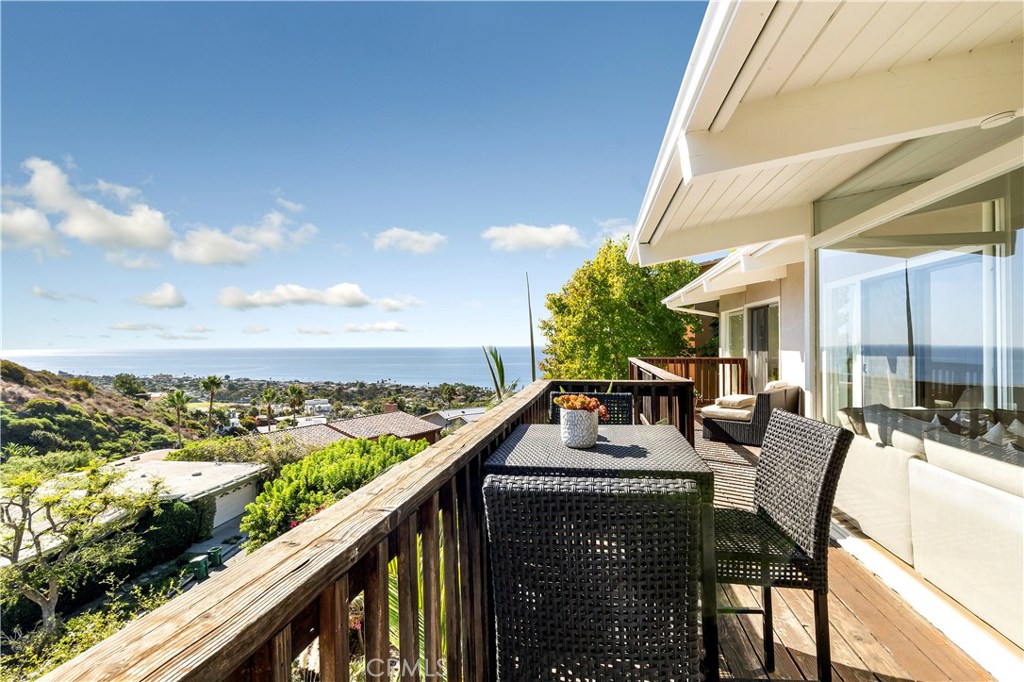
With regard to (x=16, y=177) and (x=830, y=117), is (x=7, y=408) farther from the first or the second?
(x=16, y=177)

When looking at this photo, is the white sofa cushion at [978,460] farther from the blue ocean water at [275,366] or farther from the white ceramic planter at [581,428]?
the blue ocean water at [275,366]

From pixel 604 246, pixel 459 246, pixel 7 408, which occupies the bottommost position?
pixel 7 408

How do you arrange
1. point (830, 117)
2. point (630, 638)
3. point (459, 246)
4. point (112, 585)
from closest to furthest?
point (630, 638) < point (830, 117) < point (112, 585) < point (459, 246)

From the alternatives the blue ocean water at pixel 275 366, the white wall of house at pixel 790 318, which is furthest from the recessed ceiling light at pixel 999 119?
the blue ocean water at pixel 275 366

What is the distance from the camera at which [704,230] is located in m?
4.42

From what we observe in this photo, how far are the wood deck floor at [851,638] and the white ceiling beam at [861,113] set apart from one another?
211 centimetres

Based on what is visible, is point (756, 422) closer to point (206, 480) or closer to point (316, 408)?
point (206, 480)

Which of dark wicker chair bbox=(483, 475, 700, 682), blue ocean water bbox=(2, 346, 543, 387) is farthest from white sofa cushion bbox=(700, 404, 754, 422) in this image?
blue ocean water bbox=(2, 346, 543, 387)

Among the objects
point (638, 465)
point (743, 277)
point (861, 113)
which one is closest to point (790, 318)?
point (743, 277)

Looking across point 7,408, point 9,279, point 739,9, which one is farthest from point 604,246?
point 9,279

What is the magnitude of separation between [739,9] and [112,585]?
25.6 meters

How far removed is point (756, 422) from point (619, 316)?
10108mm

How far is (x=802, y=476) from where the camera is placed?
184cm

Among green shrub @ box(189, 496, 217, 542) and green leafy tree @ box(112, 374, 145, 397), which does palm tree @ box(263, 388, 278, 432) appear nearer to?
green leafy tree @ box(112, 374, 145, 397)
